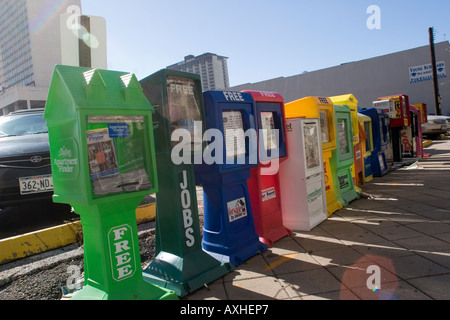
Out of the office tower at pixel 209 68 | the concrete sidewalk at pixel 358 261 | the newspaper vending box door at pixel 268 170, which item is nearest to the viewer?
the concrete sidewalk at pixel 358 261

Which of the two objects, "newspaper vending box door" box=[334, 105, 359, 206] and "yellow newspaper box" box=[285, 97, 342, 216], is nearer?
Answer: "yellow newspaper box" box=[285, 97, 342, 216]

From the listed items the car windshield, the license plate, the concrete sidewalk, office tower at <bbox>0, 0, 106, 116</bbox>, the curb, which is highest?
office tower at <bbox>0, 0, 106, 116</bbox>

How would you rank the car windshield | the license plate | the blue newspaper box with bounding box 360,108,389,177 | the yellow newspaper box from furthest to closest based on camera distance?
the blue newspaper box with bounding box 360,108,389,177 → the yellow newspaper box → the car windshield → the license plate

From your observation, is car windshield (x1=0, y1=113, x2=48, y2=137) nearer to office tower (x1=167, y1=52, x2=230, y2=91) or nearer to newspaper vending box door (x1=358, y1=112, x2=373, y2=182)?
newspaper vending box door (x1=358, y1=112, x2=373, y2=182)

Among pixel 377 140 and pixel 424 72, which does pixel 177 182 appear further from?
pixel 424 72

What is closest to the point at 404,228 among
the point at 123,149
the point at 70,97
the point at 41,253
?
the point at 123,149

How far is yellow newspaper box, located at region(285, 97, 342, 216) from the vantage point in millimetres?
4801

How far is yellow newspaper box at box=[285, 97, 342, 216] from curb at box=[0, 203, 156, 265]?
11.1 ft

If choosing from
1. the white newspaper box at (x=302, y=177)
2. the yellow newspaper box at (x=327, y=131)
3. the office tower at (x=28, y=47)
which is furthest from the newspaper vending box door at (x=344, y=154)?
the office tower at (x=28, y=47)

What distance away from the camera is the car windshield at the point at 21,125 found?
4676 millimetres

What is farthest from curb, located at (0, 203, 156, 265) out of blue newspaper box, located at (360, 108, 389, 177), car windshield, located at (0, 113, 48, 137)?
blue newspaper box, located at (360, 108, 389, 177)

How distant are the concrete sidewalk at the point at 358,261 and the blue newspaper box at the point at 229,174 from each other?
0.76 feet

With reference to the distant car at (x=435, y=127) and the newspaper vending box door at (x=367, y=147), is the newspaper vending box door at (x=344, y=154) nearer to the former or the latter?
the newspaper vending box door at (x=367, y=147)

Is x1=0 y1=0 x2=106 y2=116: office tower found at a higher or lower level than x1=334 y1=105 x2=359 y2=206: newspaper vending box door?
higher
